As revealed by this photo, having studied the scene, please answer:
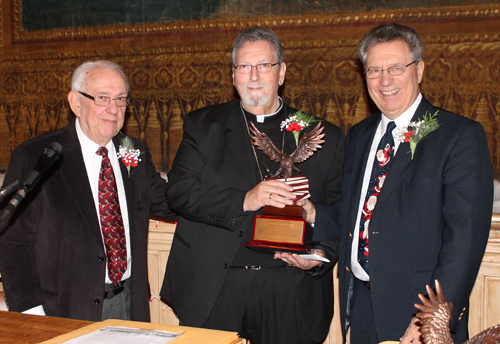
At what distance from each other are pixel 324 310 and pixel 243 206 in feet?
2.93

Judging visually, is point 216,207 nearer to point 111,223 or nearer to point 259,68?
point 111,223

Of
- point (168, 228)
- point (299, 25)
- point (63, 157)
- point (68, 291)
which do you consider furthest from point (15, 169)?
point (299, 25)

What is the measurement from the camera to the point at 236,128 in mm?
3127

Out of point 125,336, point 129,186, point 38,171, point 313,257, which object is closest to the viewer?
point 125,336

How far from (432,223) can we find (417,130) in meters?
0.50

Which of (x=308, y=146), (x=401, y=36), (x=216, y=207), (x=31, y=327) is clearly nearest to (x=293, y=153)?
(x=308, y=146)

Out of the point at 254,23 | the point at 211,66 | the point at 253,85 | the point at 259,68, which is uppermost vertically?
the point at 254,23

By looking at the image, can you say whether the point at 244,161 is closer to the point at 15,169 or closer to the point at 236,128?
the point at 236,128

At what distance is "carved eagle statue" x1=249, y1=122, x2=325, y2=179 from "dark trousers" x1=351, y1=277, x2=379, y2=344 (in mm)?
792

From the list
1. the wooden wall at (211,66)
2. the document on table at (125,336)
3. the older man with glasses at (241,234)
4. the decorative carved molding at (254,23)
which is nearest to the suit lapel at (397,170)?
the older man with glasses at (241,234)

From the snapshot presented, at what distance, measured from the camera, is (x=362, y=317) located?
2801 millimetres

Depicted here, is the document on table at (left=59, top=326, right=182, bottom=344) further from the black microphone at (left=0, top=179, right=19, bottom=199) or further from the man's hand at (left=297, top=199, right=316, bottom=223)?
the man's hand at (left=297, top=199, right=316, bottom=223)

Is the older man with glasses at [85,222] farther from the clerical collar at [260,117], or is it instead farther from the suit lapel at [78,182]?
the clerical collar at [260,117]

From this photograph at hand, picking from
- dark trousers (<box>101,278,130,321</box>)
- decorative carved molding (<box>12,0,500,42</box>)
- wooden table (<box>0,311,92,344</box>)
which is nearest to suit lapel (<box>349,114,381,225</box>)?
decorative carved molding (<box>12,0,500,42</box>)
